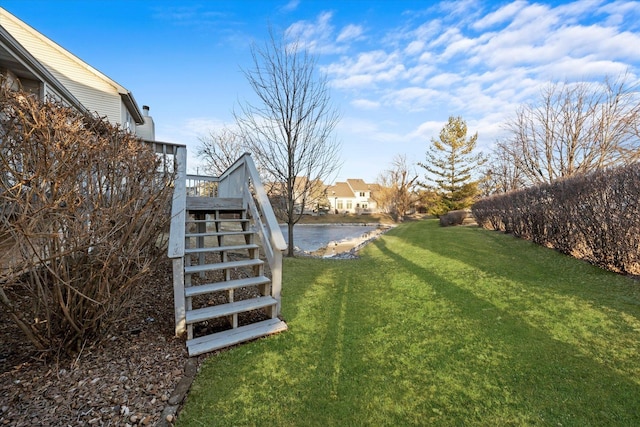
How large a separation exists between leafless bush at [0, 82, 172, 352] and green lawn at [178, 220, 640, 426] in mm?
1200

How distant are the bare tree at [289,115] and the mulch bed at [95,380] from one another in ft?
19.1

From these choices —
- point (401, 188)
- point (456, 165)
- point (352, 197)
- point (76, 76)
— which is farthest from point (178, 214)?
point (352, 197)

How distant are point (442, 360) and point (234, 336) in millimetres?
2165

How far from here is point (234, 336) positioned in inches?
115

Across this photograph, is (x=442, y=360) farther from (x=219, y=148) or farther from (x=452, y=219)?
(x=219, y=148)

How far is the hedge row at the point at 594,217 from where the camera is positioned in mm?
4523

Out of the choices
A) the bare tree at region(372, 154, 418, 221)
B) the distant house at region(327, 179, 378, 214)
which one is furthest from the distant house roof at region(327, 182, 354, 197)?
the bare tree at region(372, 154, 418, 221)

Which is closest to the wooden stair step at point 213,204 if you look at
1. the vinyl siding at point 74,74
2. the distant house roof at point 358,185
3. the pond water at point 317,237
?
the pond water at point 317,237

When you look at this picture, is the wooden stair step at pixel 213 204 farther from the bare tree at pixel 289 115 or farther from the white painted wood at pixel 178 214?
the bare tree at pixel 289 115

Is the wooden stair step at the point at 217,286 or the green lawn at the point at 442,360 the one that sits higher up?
the wooden stair step at the point at 217,286

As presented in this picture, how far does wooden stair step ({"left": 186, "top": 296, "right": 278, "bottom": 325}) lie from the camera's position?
287 cm

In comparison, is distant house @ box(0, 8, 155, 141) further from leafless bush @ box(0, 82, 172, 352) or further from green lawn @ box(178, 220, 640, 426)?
green lawn @ box(178, 220, 640, 426)

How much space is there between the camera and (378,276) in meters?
5.77

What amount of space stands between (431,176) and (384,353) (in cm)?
2478
